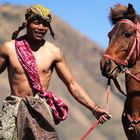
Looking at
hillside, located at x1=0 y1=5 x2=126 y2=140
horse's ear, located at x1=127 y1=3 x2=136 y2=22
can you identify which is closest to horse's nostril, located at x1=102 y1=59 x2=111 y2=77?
horse's ear, located at x1=127 y1=3 x2=136 y2=22

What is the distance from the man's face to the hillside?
91.2 metres

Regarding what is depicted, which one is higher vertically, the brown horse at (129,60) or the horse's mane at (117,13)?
the horse's mane at (117,13)

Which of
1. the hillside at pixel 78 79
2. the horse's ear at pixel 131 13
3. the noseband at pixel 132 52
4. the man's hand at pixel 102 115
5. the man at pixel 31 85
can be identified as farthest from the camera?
the hillside at pixel 78 79

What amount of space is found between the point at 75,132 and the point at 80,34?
62895 millimetres

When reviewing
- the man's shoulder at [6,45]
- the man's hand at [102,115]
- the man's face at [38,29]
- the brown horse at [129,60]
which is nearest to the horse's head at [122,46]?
the brown horse at [129,60]

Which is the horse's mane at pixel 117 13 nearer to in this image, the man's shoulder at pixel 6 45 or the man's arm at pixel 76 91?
the man's arm at pixel 76 91

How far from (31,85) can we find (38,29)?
0.62 m

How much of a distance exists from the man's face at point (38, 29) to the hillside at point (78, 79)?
91.2 metres

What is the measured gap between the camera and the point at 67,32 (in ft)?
522

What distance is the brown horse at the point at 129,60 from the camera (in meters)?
7.30

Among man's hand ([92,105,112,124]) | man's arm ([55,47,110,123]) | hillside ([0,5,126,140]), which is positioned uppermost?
man's arm ([55,47,110,123])

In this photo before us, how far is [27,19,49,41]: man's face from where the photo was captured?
6227 mm

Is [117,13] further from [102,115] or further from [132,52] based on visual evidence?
[102,115]

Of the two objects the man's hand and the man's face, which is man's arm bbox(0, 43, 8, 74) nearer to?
the man's face
